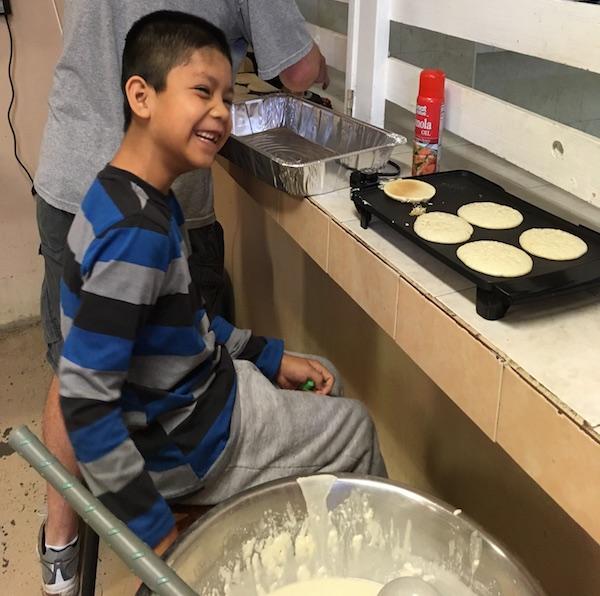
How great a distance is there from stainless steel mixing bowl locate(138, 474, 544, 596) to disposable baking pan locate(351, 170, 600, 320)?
0.26 m

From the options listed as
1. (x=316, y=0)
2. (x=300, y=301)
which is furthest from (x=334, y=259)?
(x=316, y=0)

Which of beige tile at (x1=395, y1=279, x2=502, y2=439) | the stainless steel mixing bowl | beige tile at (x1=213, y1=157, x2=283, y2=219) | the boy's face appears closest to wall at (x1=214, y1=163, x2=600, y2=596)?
beige tile at (x1=213, y1=157, x2=283, y2=219)

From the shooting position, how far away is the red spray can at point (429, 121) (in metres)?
1.14

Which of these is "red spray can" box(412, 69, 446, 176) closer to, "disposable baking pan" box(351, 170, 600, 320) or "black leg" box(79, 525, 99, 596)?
"disposable baking pan" box(351, 170, 600, 320)

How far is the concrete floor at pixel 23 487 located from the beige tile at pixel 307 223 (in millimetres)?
854

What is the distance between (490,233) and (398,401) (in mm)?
528

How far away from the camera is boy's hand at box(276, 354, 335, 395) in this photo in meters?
1.23

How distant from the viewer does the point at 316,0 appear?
5.89 feet

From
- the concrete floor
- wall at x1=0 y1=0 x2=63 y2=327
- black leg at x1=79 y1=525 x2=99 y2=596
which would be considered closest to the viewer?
black leg at x1=79 y1=525 x2=99 y2=596

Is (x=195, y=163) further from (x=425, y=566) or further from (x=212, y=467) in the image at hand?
(x=425, y=566)

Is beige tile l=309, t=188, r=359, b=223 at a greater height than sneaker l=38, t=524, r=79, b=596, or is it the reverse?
beige tile l=309, t=188, r=359, b=223

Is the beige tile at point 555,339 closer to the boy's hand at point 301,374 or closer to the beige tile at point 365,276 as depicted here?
the beige tile at point 365,276

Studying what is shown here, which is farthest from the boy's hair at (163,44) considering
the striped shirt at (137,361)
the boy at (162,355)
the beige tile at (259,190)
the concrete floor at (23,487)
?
the concrete floor at (23,487)

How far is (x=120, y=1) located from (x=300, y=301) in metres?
0.85
